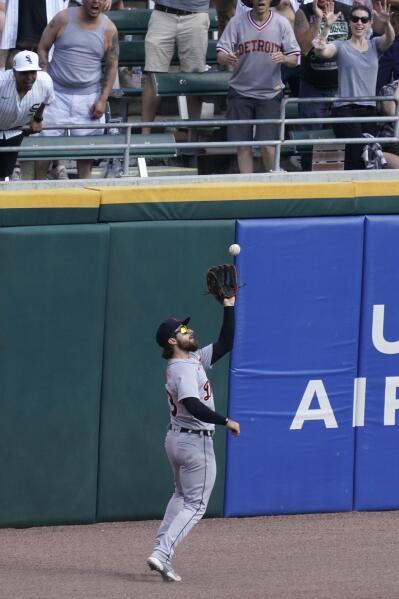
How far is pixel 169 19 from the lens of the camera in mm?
11227

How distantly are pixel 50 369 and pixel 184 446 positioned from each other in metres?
1.67

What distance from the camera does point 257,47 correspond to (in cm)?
1028

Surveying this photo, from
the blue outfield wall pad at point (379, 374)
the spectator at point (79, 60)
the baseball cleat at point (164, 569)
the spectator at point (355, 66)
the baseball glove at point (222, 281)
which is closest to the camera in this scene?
the baseball cleat at point (164, 569)

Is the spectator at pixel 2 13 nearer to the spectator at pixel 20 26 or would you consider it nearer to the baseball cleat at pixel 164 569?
the spectator at pixel 20 26

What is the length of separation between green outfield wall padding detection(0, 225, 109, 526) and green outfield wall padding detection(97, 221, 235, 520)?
0.36 feet

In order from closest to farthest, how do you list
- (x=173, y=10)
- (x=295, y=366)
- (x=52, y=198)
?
(x=52, y=198) → (x=295, y=366) → (x=173, y=10)

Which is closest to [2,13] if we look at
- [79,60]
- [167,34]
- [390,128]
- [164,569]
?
[79,60]

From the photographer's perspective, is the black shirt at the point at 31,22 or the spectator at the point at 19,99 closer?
the spectator at the point at 19,99

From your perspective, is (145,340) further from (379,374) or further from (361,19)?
(361,19)

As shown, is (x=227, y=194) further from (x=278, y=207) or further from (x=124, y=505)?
(x=124, y=505)

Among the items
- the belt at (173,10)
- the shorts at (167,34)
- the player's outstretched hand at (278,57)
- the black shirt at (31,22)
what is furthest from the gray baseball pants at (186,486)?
the belt at (173,10)

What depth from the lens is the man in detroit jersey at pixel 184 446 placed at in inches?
289

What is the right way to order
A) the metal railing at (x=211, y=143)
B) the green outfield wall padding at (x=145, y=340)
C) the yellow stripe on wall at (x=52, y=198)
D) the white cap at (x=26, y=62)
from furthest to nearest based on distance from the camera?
the metal railing at (x=211, y=143), the green outfield wall padding at (x=145, y=340), the white cap at (x=26, y=62), the yellow stripe on wall at (x=52, y=198)

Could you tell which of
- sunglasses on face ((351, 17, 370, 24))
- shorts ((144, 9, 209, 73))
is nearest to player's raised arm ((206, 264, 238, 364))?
sunglasses on face ((351, 17, 370, 24))
